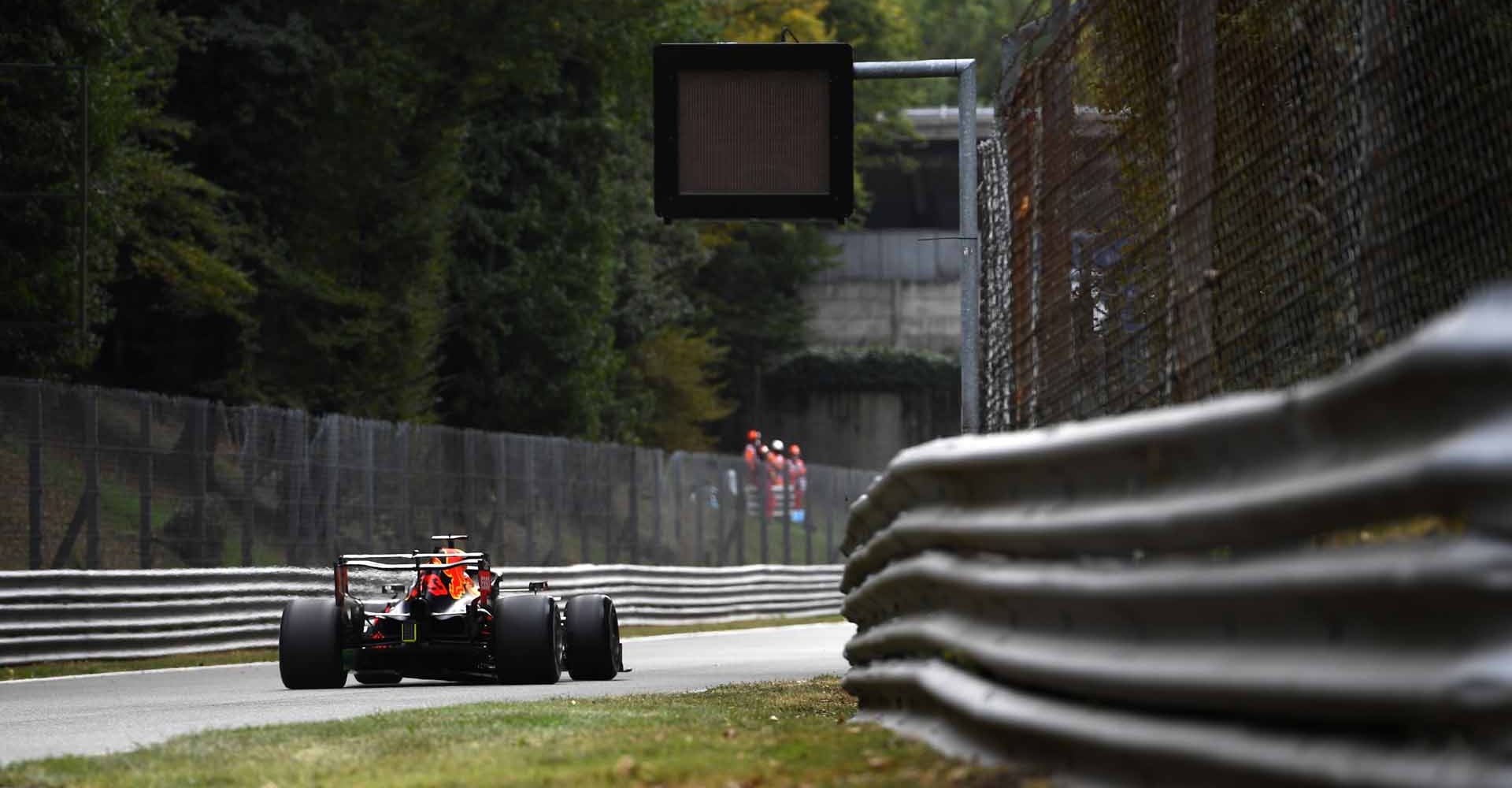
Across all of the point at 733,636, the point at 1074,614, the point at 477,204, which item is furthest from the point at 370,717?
the point at 477,204

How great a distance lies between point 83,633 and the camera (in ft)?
69.4

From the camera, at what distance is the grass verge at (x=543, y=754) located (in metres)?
7.53

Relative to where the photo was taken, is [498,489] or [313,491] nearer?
[313,491]

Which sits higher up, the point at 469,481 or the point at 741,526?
the point at 469,481

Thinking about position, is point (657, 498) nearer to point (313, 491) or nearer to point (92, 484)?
point (313, 491)

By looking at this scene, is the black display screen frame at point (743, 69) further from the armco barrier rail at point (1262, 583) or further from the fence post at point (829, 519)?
the fence post at point (829, 519)

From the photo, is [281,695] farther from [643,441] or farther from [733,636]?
[643,441]

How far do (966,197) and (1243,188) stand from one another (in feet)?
24.3

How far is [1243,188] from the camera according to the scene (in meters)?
8.26

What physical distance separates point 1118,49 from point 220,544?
16.4 meters

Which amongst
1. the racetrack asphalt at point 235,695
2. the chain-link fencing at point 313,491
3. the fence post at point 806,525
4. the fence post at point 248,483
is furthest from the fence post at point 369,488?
the fence post at point 806,525

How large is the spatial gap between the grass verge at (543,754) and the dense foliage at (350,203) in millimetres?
15414

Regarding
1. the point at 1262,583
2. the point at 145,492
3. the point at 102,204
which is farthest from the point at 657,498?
the point at 1262,583

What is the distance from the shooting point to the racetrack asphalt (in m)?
11.9
